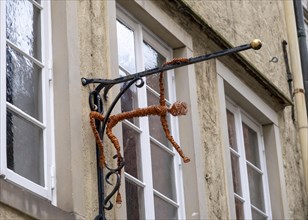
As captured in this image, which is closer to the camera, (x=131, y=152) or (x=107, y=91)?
(x=107, y=91)

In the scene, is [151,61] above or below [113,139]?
above

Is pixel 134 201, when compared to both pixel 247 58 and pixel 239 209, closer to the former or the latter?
pixel 239 209

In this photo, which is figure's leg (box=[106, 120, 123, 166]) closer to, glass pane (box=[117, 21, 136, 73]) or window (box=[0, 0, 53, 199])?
window (box=[0, 0, 53, 199])

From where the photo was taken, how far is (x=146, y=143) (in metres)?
8.36

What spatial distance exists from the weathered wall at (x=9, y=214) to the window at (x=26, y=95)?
239mm

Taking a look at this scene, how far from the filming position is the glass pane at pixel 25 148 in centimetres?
676

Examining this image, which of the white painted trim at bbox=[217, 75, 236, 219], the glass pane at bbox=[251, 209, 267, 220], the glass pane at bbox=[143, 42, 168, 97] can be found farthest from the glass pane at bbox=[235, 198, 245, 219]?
the glass pane at bbox=[143, 42, 168, 97]

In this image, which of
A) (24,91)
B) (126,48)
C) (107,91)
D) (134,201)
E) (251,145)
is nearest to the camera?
(24,91)

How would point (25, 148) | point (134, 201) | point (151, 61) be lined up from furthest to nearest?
point (151, 61) → point (134, 201) → point (25, 148)

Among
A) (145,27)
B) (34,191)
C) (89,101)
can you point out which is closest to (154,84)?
(145,27)

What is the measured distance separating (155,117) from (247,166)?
6.06 ft

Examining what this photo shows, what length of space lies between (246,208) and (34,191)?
3.48 meters

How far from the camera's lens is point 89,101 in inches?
293

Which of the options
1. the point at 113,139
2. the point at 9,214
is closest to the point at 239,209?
the point at 113,139
